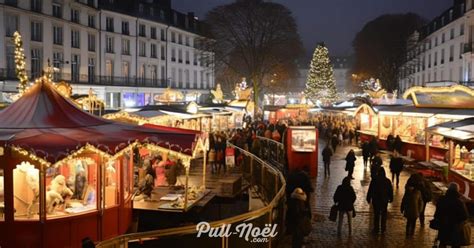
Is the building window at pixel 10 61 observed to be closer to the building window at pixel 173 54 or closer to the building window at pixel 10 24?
the building window at pixel 10 24

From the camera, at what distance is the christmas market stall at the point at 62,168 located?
9844 mm


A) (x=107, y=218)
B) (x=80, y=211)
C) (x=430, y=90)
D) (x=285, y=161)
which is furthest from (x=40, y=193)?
(x=430, y=90)

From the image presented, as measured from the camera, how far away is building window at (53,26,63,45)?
1681 inches

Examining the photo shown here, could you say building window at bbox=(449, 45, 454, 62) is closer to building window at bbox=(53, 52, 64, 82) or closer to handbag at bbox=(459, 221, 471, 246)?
building window at bbox=(53, 52, 64, 82)

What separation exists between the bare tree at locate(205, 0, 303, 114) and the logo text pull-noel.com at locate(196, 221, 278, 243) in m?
36.8

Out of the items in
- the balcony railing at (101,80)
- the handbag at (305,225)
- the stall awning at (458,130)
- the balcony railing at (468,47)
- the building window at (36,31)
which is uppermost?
the building window at (36,31)

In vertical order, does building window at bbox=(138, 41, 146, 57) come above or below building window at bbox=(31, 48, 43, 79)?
above

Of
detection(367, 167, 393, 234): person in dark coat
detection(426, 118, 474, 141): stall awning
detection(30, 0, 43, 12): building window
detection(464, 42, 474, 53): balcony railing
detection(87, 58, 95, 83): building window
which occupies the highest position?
detection(30, 0, 43, 12): building window

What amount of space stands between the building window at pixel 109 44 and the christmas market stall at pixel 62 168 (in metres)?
40.3

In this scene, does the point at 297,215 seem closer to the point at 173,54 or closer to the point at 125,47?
the point at 125,47

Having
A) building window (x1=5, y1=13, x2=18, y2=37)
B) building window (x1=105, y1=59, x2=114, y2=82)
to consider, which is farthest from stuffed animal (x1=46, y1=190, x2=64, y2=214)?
building window (x1=105, y1=59, x2=114, y2=82)

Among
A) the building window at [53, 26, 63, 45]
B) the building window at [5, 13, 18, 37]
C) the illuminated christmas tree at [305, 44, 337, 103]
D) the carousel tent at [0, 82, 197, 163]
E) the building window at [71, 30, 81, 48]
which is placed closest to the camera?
the carousel tent at [0, 82, 197, 163]

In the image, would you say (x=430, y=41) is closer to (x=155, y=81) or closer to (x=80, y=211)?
(x=155, y=81)

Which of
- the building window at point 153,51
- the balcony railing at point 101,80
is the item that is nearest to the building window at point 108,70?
the balcony railing at point 101,80
